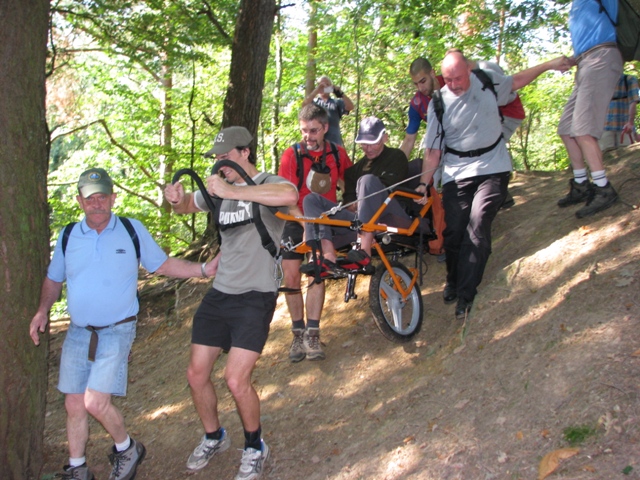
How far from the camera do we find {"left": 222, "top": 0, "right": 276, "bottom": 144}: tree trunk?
8766 mm

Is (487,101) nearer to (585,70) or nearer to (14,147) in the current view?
(585,70)

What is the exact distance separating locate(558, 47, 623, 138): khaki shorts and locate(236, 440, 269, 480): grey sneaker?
396 centimetres

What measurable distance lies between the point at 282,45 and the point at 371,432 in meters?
14.7

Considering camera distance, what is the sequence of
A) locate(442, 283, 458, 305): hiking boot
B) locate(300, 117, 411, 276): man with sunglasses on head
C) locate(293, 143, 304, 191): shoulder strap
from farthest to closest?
locate(442, 283, 458, 305): hiking boot, locate(293, 143, 304, 191): shoulder strap, locate(300, 117, 411, 276): man with sunglasses on head

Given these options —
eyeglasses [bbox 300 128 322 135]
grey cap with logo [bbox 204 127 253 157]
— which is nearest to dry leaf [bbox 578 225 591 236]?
eyeglasses [bbox 300 128 322 135]

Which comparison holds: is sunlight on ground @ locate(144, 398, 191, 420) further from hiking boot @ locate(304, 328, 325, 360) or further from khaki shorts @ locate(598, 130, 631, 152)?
khaki shorts @ locate(598, 130, 631, 152)

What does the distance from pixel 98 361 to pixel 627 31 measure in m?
5.32

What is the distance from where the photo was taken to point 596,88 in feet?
18.5

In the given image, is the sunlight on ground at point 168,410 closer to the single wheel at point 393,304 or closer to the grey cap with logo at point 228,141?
the single wheel at point 393,304

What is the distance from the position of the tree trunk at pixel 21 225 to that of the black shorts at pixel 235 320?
48.7 inches

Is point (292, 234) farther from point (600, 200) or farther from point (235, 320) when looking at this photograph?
point (600, 200)

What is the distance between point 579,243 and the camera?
5.45 meters

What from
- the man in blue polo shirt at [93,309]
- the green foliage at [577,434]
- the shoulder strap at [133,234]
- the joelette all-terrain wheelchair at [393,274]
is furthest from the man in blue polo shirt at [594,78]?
the man in blue polo shirt at [93,309]

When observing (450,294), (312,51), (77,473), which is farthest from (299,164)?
(312,51)
